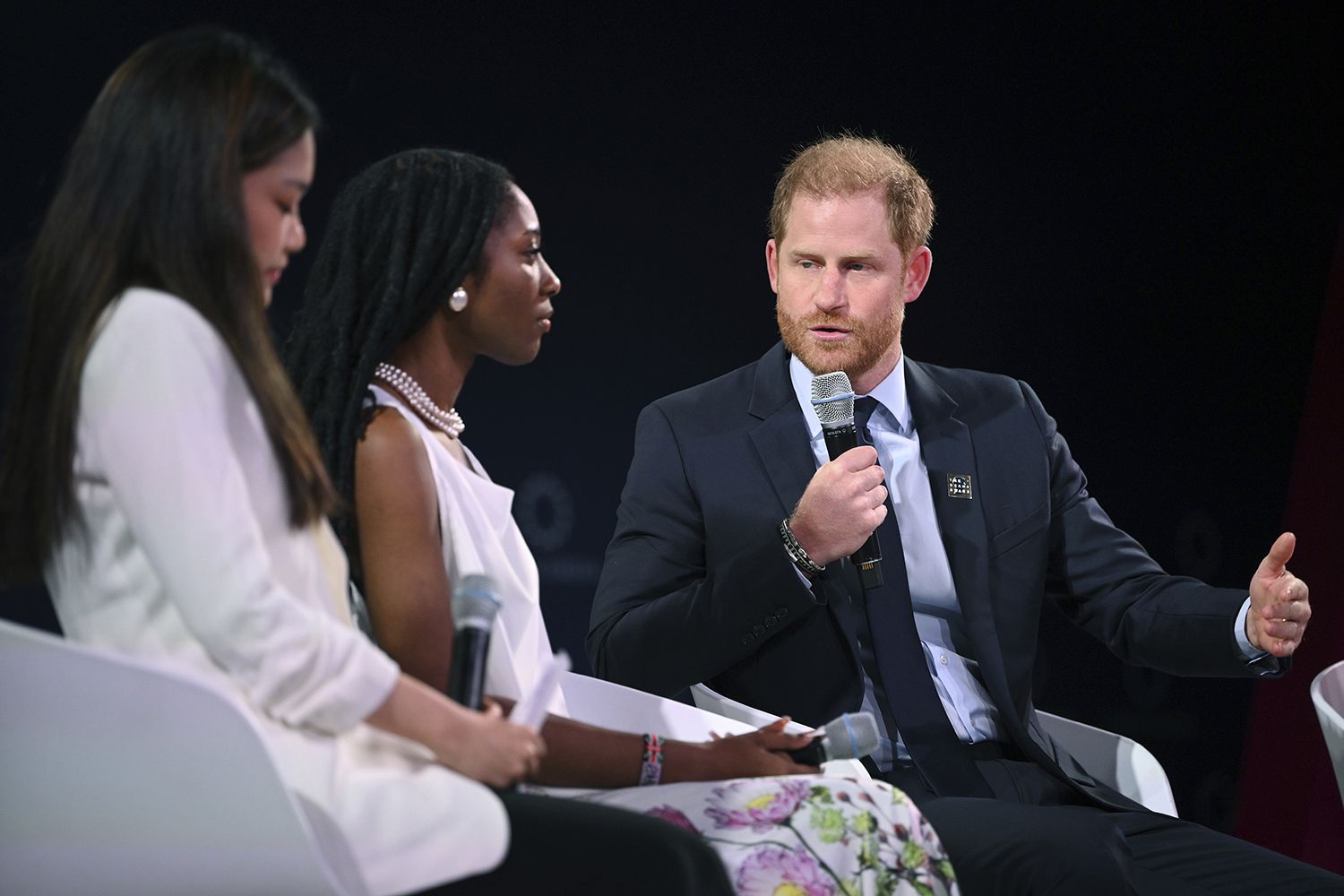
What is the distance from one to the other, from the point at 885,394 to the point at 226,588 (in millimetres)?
1636

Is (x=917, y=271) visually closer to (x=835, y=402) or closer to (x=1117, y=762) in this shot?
(x=835, y=402)

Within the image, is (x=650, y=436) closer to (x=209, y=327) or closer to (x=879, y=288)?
(x=879, y=288)

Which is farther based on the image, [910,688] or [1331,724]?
[910,688]

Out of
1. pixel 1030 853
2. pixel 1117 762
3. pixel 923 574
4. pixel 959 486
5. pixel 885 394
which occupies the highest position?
pixel 885 394

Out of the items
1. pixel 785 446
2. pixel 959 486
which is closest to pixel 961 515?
pixel 959 486

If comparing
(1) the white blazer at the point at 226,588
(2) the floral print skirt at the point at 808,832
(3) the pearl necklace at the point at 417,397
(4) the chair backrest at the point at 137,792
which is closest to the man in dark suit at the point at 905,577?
(2) the floral print skirt at the point at 808,832

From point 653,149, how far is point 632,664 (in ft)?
4.74

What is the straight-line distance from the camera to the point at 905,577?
2.38 metres

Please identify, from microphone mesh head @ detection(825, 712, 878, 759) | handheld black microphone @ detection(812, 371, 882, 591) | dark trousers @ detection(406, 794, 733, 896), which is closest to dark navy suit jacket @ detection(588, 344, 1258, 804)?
handheld black microphone @ detection(812, 371, 882, 591)

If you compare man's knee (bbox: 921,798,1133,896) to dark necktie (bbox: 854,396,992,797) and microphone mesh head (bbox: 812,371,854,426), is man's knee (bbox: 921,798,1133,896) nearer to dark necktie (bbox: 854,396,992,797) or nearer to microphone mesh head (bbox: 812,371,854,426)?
dark necktie (bbox: 854,396,992,797)

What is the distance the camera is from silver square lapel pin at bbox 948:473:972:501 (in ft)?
8.26

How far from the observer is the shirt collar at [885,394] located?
258 cm

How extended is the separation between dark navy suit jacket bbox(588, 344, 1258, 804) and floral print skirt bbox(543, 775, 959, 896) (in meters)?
0.60

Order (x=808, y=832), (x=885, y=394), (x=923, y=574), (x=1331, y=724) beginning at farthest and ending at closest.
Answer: (x=885, y=394)
(x=923, y=574)
(x=1331, y=724)
(x=808, y=832)
